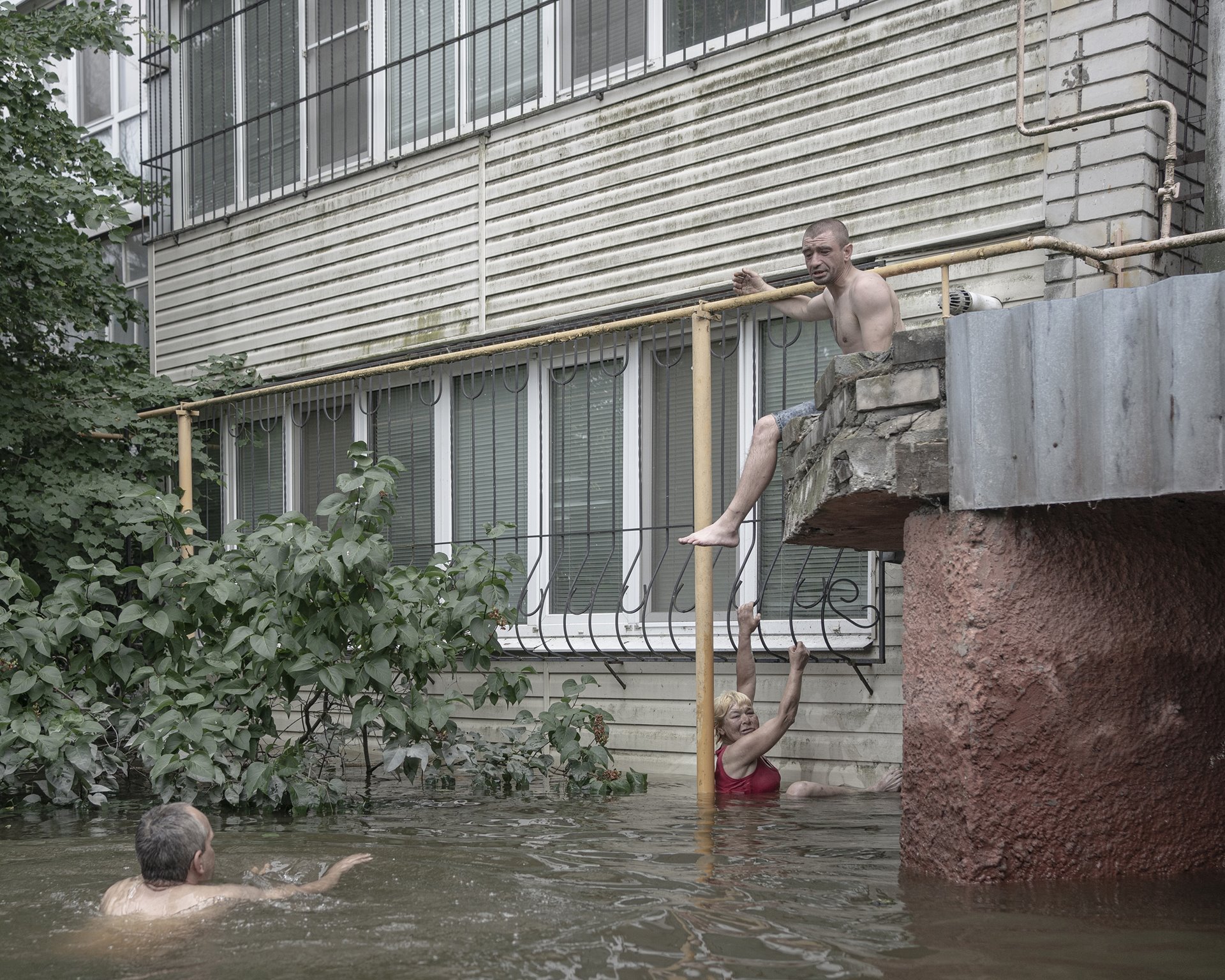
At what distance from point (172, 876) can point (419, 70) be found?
24.3 feet

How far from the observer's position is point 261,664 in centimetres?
680

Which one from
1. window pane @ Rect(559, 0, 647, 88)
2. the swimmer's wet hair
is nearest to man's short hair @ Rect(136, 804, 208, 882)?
the swimmer's wet hair

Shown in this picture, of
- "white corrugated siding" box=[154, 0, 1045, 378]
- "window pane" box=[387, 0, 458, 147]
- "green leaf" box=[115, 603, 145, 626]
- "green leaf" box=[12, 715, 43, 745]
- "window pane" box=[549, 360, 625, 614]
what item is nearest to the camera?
"green leaf" box=[12, 715, 43, 745]

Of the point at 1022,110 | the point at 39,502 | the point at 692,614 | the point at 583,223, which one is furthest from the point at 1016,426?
the point at 39,502

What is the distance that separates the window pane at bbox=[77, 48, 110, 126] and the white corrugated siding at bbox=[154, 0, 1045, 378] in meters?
4.14

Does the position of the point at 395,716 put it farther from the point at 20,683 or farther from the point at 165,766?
the point at 20,683

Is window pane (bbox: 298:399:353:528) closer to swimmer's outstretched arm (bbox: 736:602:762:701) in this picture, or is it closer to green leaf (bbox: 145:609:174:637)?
green leaf (bbox: 145:609:174:637)

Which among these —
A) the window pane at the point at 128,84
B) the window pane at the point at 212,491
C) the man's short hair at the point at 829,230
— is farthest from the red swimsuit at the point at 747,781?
the window pane at the point at 128,84

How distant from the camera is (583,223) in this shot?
9.14 meters

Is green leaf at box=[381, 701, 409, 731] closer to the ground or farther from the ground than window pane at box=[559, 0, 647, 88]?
closer to the ground

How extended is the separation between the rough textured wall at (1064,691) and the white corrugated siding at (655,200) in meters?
2.93

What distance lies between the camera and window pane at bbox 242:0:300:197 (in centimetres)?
1142

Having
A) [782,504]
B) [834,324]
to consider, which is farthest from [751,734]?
[834,324]

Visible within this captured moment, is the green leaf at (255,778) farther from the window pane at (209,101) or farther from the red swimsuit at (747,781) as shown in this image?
the window pane at (209,101)
